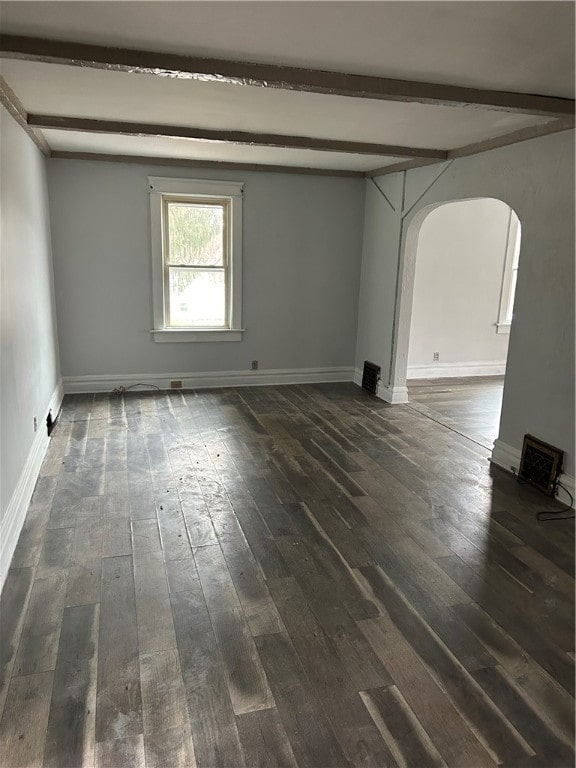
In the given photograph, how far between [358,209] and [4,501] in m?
5.02

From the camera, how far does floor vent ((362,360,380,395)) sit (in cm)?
617

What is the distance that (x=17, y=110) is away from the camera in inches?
138

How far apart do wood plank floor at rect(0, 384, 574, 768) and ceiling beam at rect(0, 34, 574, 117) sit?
7.91 ft

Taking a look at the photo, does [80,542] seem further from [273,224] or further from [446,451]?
[273,224]

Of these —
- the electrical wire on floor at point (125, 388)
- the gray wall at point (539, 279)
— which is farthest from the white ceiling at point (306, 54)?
the electrical wire on floor at point (125, 388)

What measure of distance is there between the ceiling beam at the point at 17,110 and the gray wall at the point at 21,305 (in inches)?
2.1

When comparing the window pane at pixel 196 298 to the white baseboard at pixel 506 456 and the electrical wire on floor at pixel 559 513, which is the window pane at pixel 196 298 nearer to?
the white baseboard at pixel 506 456

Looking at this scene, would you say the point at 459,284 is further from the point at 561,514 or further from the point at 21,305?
the point at 21,305

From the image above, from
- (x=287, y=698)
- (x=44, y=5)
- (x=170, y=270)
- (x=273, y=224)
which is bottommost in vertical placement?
(x=287, y=698)

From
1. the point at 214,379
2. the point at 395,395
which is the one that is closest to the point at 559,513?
the point at 395,395

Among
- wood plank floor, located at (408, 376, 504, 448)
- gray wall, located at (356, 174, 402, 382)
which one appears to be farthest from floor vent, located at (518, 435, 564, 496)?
gray wall, located at (356, 174, 402, 382)

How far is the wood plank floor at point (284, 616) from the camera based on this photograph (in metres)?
1.80

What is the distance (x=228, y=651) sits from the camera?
218 centimetres

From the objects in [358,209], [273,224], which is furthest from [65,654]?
[358,209]
